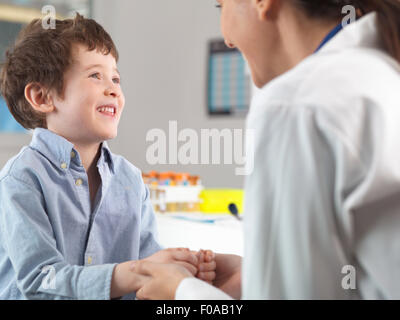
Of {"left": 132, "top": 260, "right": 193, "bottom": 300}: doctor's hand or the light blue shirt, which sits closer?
{"left": 132, "top": 260, "right": 193, "bottom": 300}: doctor's hand

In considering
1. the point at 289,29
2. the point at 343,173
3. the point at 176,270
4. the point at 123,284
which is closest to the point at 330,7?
the point at 289,29

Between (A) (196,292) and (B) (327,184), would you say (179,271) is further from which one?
(B) (327,184)

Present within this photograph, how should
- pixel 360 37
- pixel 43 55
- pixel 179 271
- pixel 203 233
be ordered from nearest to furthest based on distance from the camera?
pixel 360 37
pixel 179 271
pixel 43 55
pixel 203 233

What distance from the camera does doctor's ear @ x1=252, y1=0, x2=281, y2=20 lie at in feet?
2.01

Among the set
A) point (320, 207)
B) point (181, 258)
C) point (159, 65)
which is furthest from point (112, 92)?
point (159, 65)

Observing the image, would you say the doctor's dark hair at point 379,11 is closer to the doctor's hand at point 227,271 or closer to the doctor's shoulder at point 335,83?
the doctor's shoulder at point 335,83

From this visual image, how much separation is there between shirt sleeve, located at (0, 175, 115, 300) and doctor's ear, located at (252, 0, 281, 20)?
45cm

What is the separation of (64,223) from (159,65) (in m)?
2.10

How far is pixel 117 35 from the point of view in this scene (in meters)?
2.82

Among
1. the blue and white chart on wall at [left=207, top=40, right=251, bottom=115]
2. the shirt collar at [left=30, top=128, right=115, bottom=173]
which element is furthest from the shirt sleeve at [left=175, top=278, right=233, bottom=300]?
the blue and white chart on wall at [left=207, top=40, right=251, bottom=115]

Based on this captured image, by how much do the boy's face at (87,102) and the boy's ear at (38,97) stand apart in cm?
2

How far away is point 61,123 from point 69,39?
0.58ft

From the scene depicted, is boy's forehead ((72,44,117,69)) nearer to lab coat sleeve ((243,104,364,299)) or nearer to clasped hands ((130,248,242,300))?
clasped hands ((130,248,242,300))

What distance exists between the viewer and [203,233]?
1437 millimetres
